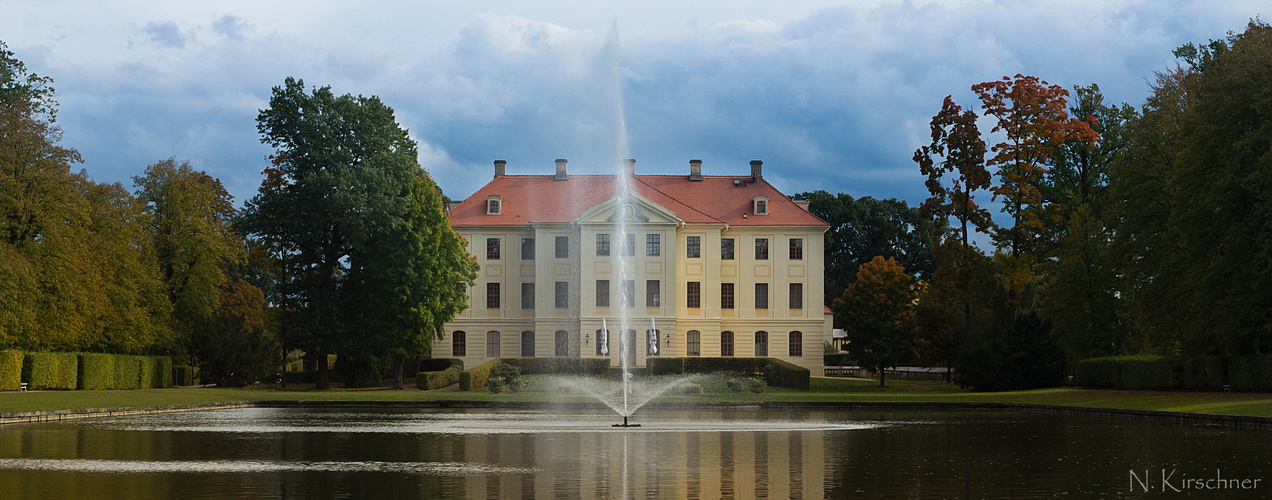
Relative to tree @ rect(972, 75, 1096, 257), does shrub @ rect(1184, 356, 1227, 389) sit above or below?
below

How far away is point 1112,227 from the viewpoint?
37188mm

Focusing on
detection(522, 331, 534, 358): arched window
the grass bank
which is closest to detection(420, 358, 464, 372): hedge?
detection(522, 331, 534, 358): arched window

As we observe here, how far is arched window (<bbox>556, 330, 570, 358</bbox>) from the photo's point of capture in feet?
187

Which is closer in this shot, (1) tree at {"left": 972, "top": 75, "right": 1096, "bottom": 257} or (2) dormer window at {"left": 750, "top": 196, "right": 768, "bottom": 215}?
(1) tree at {"left": 972, "top": 75, "right": 1096, "bottom": 257}

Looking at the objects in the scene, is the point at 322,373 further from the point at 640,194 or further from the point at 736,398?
the point at 640,194

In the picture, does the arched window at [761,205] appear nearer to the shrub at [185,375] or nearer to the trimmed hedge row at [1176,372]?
the trimmed hedge row at [1176,372]

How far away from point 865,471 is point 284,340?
37.8 metres

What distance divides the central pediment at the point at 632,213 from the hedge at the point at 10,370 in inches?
1060

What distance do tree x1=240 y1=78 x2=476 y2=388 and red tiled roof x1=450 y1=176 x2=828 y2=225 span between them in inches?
418

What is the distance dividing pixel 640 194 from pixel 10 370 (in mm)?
31291

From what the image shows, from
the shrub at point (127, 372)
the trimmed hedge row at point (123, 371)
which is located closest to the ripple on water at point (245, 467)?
the trimmed hedge row at point (123, 371)

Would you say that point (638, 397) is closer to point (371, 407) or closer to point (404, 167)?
point (371, 407)

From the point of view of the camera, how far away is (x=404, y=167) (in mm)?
47688

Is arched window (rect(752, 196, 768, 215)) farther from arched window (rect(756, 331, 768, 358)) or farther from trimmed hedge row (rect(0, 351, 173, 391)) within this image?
trimmed hedge row (rect(0, 351, 173, 391))
